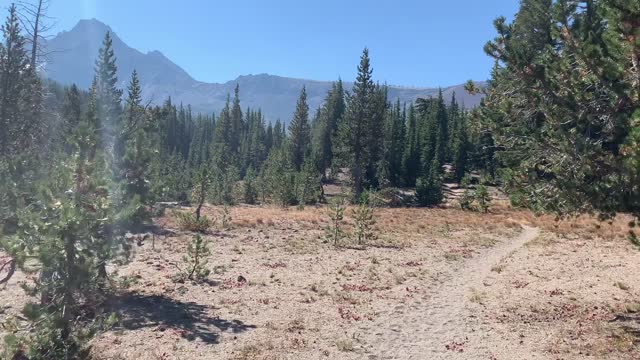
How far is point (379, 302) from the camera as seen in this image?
12.6 metres

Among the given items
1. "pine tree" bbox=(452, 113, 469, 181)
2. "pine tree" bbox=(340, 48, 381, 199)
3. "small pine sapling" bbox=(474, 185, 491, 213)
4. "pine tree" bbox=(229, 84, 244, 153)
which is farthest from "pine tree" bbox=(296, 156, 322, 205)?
"pine tree" bbox=(229, 84, 244, 153)

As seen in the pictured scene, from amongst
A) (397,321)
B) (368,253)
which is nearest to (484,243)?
(368,253)

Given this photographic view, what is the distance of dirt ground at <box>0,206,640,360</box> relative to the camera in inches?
360

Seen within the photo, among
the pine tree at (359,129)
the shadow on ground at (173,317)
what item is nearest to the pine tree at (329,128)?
the pine tree at (359,129)

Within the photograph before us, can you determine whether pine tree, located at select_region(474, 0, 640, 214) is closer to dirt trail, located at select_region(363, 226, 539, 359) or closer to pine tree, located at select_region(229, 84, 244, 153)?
dirt trail, located at select_region(363, 226, 539, 359)

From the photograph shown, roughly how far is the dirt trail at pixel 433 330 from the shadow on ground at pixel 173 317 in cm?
312

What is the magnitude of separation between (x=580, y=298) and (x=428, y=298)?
419 centimetres

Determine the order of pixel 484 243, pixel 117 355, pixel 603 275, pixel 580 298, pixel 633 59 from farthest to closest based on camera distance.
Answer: pixel 484 243 < pixel 603 275 < pixel 580 298 < pixel 117 355 < pixel 633 59

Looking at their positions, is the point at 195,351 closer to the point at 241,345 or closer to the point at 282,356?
the point at 241,345

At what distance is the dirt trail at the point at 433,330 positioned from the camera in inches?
357

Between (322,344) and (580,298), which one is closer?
(322,344)

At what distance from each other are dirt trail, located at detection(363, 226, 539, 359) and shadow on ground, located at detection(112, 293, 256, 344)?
3116 mm

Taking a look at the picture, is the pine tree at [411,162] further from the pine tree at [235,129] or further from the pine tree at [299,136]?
the pine tree at [235,129]

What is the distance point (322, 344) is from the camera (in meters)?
9.44
